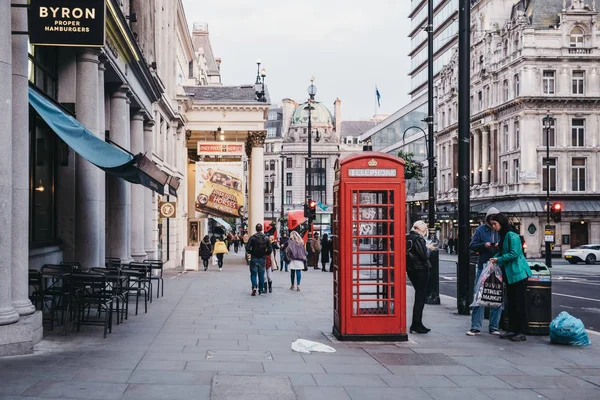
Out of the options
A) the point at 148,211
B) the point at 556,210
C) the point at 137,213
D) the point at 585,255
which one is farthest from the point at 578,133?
the point at 137,213

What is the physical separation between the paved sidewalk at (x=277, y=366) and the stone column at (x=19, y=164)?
3.02 feet

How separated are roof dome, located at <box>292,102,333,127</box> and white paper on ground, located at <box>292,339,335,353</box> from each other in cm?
14007

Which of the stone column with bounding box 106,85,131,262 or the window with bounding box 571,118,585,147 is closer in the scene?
the stone column with bounding box 106,85,131,262

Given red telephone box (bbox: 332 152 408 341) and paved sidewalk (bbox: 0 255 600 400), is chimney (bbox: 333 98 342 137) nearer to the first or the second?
paved sidewalk (bbox: 0 255 600 400)

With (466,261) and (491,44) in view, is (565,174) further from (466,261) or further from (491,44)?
(466,261)

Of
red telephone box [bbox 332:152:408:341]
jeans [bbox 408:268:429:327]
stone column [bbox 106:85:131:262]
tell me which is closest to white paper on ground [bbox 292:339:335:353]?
red telephone box [bbox 332:152:408:341]

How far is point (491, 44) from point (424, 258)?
2312 inches

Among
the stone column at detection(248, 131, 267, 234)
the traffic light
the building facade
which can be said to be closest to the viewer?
the traffic light

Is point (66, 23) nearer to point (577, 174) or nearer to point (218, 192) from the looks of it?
point (218, 192)

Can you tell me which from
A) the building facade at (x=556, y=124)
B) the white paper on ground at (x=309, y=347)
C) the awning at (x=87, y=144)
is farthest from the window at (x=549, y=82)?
the white paper on ground at (x=309, y=347)

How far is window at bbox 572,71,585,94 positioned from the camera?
59.8 metres

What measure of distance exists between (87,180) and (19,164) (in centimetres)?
523

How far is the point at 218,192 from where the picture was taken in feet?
113

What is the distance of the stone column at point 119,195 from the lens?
1895 centimetres
